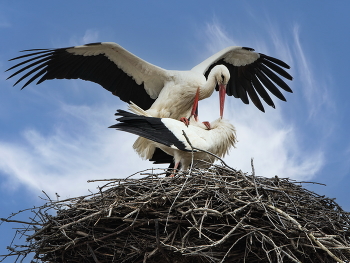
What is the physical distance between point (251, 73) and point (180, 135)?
7.61 ft

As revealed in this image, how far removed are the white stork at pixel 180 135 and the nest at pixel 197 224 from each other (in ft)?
2.08

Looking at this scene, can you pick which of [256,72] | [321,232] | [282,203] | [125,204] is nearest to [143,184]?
[125,204]

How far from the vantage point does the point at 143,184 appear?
13.7ft

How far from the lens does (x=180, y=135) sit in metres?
4.90

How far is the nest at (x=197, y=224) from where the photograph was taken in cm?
380

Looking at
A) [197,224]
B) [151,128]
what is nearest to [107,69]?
[151,128]

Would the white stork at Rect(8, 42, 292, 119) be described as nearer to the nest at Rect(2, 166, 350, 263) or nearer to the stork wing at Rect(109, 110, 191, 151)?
the stork wing at Rect(109, 110, 191, 151)

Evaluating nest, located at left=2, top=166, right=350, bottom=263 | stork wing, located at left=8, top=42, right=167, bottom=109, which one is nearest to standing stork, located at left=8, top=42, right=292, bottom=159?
stork wing, located at left=8, top=42, right=167, bottom=109

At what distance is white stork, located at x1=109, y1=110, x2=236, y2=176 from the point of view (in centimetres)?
481

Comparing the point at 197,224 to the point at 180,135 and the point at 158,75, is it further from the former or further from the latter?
the point at 158,75

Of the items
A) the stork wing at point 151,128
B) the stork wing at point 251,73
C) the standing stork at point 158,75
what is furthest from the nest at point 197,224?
the stork wing at point 251,73

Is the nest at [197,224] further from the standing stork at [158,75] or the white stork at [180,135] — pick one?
the standing stork at [158,75]

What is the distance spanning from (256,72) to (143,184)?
10.5 ft

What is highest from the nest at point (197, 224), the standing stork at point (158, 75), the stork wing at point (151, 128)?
the standing stork at point (158, 75)
